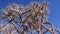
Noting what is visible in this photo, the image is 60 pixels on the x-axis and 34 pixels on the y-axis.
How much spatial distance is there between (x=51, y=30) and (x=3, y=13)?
397cm

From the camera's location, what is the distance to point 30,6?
18.9 m

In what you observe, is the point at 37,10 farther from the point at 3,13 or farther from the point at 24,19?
the point at 3,13

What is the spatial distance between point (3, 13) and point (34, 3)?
2.56m

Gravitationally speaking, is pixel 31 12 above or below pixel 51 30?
above

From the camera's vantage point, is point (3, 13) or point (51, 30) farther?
point (3, 13)

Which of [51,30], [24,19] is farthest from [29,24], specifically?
[51,30]

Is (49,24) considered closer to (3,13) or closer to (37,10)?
(37,10)

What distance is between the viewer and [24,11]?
749 inches

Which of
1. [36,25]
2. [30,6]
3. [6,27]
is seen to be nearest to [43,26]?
[36,25]

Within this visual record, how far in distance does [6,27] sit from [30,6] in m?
2.50

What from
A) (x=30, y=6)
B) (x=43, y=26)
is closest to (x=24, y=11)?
(x=30, y=6)

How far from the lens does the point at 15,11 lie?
18.9m

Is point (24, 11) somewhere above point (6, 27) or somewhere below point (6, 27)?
above

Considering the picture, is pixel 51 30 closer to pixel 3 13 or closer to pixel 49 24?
pixel 49 24
